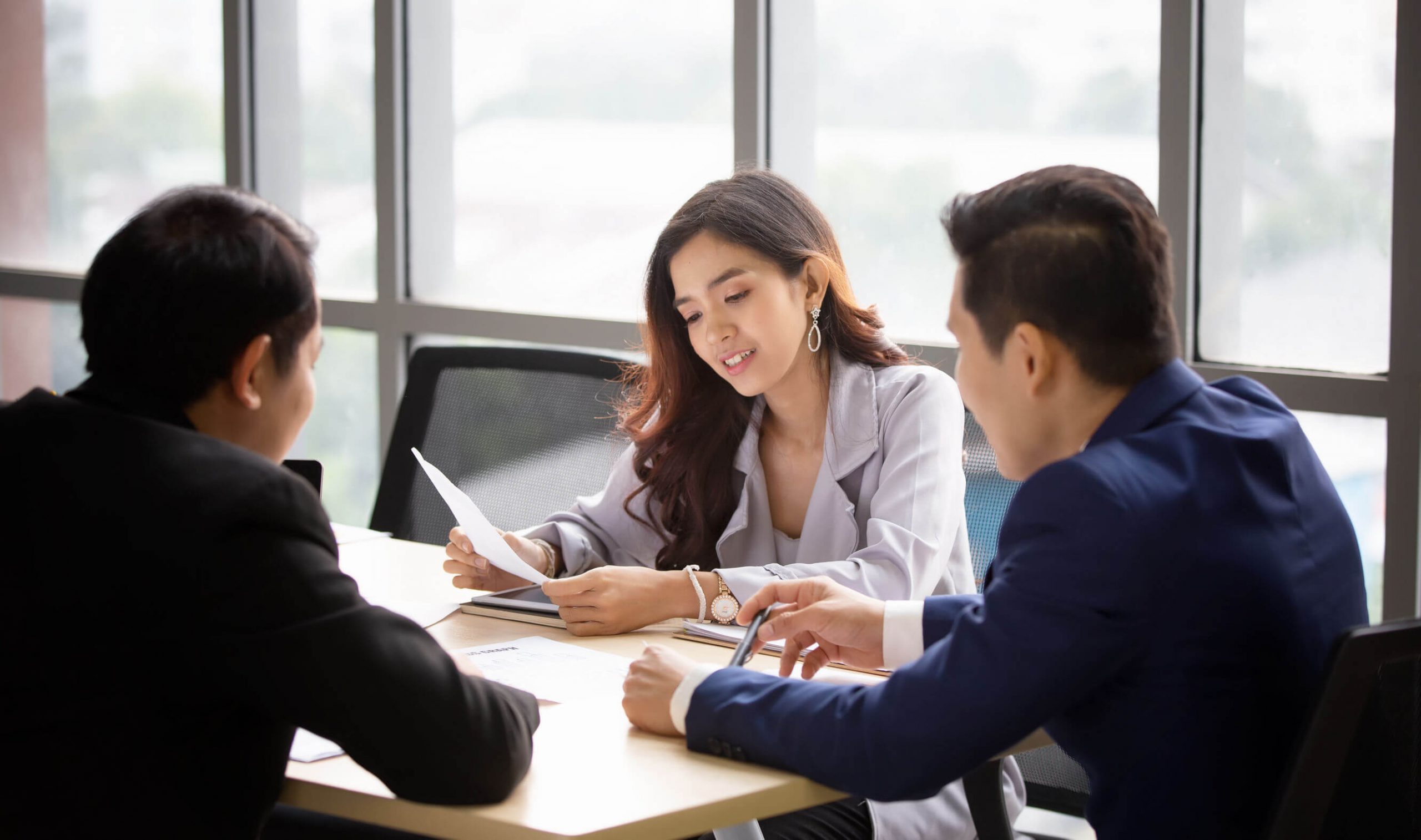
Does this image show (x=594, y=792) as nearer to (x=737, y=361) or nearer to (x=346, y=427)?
(x=737, y=361)

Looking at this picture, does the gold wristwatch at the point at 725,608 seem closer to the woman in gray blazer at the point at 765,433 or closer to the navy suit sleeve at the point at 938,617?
the woman in gray blazer at the point at 765,433

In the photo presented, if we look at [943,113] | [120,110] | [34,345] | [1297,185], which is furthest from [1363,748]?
[34,345]

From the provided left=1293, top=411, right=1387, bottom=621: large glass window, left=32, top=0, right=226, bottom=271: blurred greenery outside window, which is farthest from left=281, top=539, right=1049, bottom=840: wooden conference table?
left=32, top=0, right=226, bottom=271: blurred greenery outside window

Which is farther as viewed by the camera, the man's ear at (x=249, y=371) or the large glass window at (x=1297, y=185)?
the large glass window at (x=1297, y=185)

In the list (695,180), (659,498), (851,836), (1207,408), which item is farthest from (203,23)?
(1207,408)

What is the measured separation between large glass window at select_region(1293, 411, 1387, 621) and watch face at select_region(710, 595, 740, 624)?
4.46 ft

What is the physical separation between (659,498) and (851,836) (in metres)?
0.71

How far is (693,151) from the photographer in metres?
3.62

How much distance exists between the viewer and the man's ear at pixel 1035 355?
123 centimetres

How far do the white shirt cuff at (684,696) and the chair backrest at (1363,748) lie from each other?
0.55 metres

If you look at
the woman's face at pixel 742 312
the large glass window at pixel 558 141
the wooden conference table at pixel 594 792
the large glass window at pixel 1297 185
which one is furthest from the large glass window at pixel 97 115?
the wooden conference table at pixel 594 792

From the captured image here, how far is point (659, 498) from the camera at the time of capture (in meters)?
2.22

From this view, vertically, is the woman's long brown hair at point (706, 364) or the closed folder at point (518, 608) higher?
the woman's long brown hair at point (706, 364)

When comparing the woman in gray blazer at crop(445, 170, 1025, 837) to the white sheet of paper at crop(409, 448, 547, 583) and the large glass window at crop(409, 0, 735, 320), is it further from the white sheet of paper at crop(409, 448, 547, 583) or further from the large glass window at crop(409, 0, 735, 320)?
the large glass window at crop(409, 0, 735, 320)
